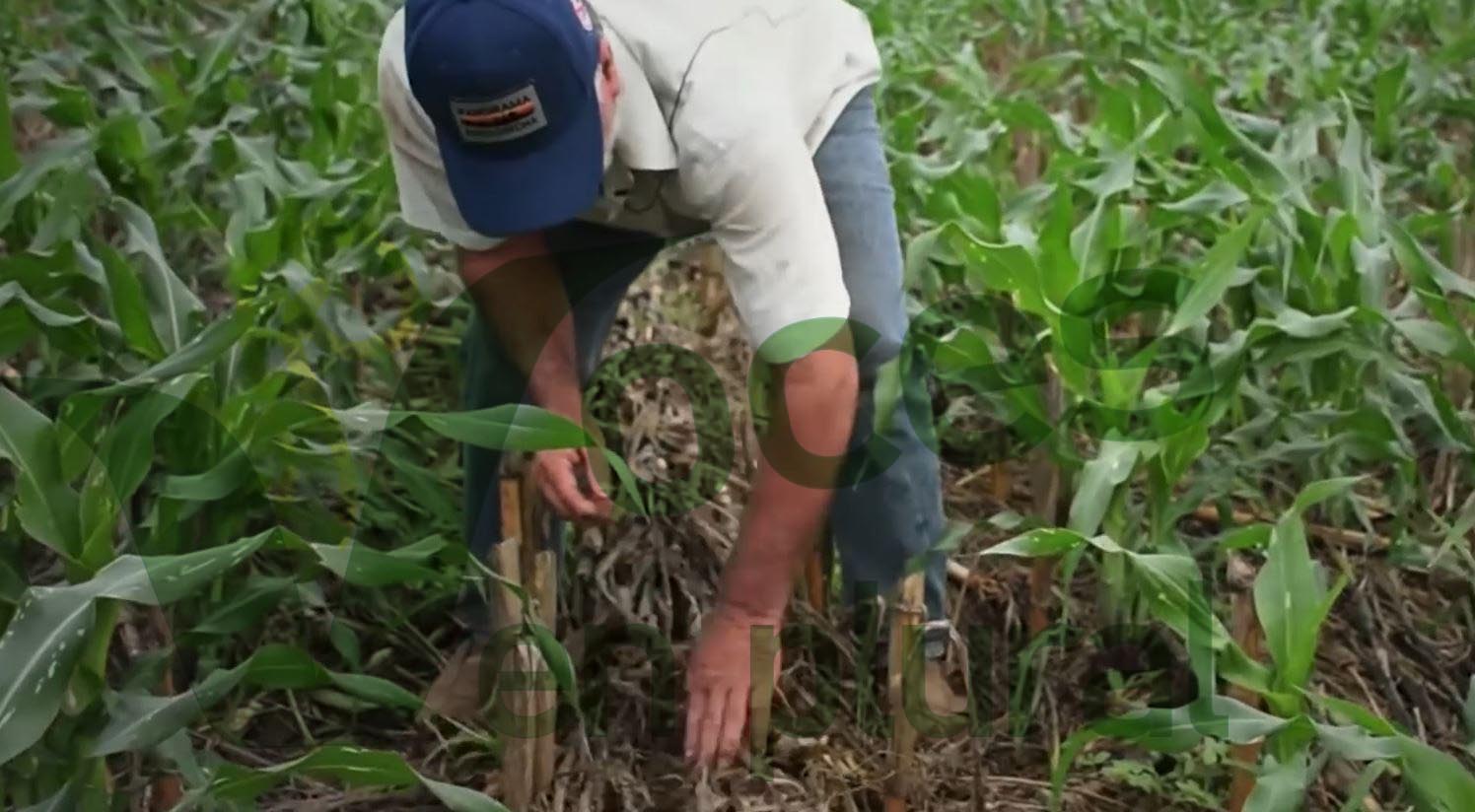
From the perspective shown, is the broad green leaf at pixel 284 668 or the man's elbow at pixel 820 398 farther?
the man's elbow at pixel 820 398

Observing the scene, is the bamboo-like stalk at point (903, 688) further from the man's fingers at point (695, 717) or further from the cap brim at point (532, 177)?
the cap brim at point (532, 177)

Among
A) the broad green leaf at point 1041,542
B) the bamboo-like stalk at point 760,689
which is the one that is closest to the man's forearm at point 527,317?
the bamboo-like stalk at point 760,689

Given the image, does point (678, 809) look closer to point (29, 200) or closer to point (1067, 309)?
point (1067, 309)

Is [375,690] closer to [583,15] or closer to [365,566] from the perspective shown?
[365,566]

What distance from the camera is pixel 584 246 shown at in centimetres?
179

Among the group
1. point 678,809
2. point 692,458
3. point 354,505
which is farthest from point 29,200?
point 678,809

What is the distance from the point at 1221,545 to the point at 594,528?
82 centimetres

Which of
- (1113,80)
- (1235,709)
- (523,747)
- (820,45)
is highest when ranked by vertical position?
(820,45)

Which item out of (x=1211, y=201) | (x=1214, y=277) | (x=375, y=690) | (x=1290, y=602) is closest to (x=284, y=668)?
(x=375, y=690)

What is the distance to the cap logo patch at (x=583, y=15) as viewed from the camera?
53.8 inches

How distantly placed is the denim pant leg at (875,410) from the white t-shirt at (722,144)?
0.23ft

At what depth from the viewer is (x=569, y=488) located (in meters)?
1.53

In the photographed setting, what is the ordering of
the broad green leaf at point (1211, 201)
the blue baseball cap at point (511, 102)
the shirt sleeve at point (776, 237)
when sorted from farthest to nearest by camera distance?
the broad green leaf at point (1211, 201) → the shirt sleeve at point (776, 237) → the blue baseball cap at point (511, 102)

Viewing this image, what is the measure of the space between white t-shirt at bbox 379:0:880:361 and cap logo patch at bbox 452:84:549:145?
0.16m
